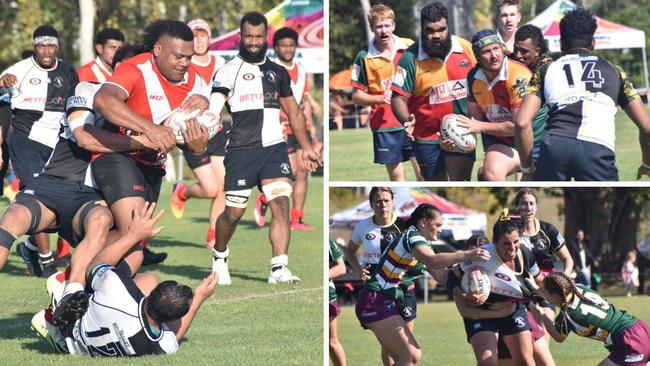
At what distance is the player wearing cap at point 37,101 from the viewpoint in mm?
12906

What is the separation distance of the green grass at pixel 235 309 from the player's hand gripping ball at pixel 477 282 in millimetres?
1140

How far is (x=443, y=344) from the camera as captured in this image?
14172 mm

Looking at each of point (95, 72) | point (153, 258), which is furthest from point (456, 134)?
point (95, 72)

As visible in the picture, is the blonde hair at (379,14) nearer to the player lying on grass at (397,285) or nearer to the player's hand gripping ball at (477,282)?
the player lying on grass at (397,285)

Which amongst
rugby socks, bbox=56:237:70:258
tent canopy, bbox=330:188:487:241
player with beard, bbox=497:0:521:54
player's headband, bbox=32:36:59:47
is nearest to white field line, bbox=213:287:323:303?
tent canopy, bbox=330:188:487:241

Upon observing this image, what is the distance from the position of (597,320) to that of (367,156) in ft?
30.0

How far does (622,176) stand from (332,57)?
30.2ft

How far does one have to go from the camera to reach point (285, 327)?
8891 millimetres

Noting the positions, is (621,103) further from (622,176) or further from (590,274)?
(590,274)

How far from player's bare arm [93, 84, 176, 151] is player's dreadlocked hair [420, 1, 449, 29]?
259 centimetres

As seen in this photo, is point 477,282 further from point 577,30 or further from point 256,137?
point 256,137

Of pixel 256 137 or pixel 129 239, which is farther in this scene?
pixel 256 137

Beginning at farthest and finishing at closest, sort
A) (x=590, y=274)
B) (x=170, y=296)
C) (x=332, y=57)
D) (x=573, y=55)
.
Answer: (x=590, y=274) → (x=332, y=57) → (x=573, y=55) → (x=170, y=296)

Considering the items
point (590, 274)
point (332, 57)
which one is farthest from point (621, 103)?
point (590, 274)
